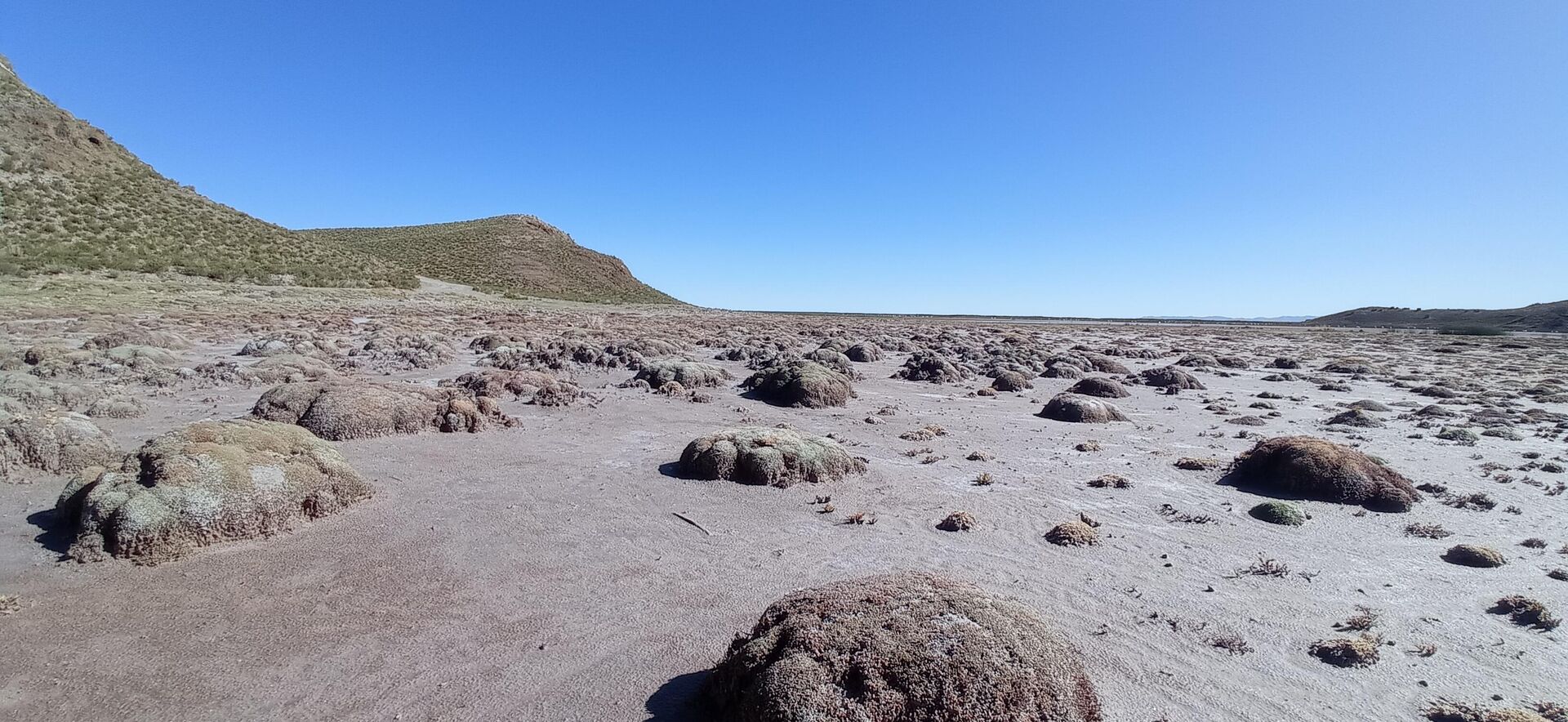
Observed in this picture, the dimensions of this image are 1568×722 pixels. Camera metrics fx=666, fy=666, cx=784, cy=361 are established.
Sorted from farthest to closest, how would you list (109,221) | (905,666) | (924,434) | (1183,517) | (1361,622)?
(109,221)
(924,434)
(1183,517)
(1361,622)
(905,666)

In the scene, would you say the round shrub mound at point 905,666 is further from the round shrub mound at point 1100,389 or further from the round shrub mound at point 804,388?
the round shrub mound at point 1100,389

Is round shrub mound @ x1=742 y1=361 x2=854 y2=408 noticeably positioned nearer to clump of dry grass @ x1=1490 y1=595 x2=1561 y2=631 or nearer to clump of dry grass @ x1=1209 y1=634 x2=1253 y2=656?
clump of dry grass @ x1=1209 y1=634 x2=1253 y2=656

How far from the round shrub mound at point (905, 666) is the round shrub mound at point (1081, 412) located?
32.2ft

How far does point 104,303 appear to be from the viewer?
22.8 metres

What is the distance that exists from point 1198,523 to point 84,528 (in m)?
9.46

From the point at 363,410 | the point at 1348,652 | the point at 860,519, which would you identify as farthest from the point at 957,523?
the point at 363,410

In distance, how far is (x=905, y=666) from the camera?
9.25 ft

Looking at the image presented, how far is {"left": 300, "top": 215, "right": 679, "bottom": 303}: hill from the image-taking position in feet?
206

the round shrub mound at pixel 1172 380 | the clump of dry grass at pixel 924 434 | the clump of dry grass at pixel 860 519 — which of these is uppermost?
the round shrub mound at pixel 1172 380

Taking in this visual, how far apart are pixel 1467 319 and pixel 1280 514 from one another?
308ft

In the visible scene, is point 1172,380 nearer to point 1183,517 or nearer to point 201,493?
point 1183,517

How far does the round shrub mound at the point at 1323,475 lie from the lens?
7387 millimetres

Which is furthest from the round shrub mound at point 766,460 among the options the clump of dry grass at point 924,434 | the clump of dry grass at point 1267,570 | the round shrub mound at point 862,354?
the round shrub mound at point 862,354

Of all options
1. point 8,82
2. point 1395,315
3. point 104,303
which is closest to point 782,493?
point 104,303
